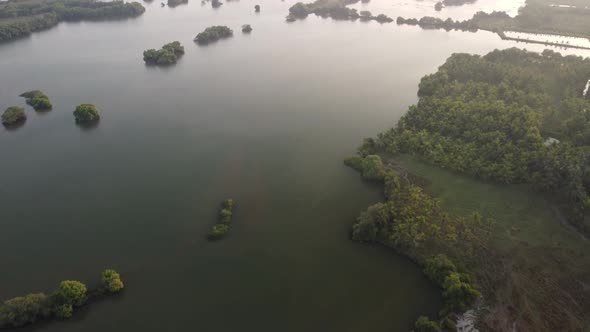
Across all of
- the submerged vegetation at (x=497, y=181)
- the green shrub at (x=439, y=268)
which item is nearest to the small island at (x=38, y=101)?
the submerged vegetation at (x=497, y=181)

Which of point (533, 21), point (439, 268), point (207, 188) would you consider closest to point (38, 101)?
point (207, 188)

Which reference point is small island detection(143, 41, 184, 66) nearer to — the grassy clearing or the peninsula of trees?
the peninsula of trees

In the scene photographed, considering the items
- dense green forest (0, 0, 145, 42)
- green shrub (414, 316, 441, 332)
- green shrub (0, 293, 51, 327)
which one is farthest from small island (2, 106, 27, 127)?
green shrub (414, 316, 441, 332)

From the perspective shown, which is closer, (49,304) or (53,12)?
(49,304)

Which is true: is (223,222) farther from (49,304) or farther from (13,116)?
(13,116)

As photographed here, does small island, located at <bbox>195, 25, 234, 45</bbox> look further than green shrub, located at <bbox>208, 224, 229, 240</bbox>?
Yes
